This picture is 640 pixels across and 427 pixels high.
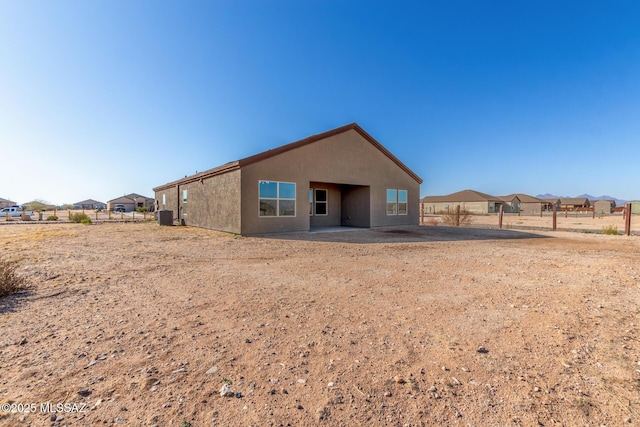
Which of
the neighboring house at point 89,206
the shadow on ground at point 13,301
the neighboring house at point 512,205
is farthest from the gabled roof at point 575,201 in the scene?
the neighboring house at point 89,206

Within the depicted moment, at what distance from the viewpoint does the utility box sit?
18664 millimetres

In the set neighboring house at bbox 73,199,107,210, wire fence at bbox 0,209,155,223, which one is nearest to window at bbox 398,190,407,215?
wire fence at bbox 0,209,155,223

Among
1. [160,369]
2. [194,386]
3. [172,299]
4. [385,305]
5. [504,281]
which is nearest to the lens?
[194,386]

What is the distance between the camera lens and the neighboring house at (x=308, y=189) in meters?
12.3

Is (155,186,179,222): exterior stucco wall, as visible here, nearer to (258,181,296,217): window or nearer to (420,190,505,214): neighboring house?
(258,181,296,217): window

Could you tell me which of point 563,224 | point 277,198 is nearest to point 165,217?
point 277,198

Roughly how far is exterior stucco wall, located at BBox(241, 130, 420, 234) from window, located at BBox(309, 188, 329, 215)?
75.5 inches

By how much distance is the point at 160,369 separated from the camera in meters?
2.43

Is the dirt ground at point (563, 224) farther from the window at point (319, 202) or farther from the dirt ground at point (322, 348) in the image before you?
the dirt ground at point (322, 348)

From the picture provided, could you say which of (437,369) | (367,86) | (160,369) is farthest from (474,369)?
(367,86)

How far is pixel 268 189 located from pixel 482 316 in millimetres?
10276

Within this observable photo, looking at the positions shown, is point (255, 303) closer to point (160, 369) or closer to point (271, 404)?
point (160, 369)

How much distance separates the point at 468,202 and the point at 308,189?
49.6m

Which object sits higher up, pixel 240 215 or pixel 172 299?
pixel 240 215
